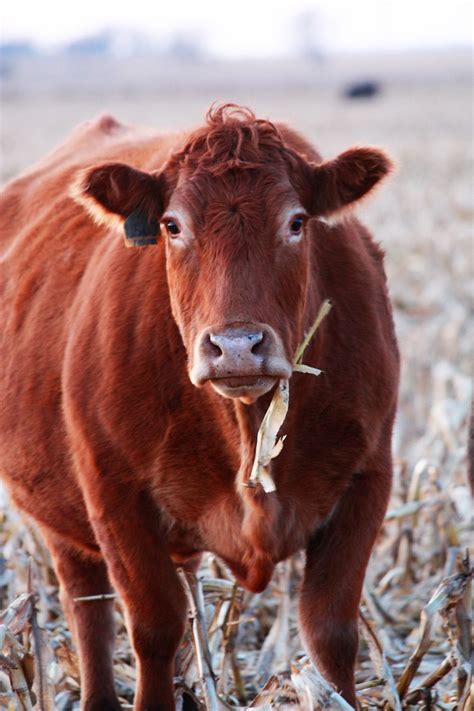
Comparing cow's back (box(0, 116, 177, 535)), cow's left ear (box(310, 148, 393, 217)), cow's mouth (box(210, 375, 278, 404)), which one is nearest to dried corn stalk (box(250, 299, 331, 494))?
cow's mouth (box(210, 375, 278, 404))

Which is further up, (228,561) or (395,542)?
(228,561)

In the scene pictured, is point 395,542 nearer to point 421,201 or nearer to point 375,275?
point 375,275

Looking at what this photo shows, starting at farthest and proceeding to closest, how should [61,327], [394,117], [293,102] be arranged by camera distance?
[293,102], [394,117], [61,327]

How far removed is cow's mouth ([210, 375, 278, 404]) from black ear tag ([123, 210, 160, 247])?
2.58 ft

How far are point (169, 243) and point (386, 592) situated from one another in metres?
2.72

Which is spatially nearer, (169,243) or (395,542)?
(169,243)

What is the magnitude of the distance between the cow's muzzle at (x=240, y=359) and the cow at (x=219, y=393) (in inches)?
6.6

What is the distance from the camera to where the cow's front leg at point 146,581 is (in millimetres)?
4422

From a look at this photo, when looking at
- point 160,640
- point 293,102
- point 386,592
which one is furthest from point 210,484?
point 293,102

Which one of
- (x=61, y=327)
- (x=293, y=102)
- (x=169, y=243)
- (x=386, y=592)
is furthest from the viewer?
(x=293, y=102)

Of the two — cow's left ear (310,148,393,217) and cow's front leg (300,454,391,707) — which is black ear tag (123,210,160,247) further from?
cow's front leg (300,454,391,707)

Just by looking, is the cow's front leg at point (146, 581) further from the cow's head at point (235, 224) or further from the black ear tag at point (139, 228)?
the black ear tag at point (139, 228)

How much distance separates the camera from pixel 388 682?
4266mm

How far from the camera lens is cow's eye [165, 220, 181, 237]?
4059mm
